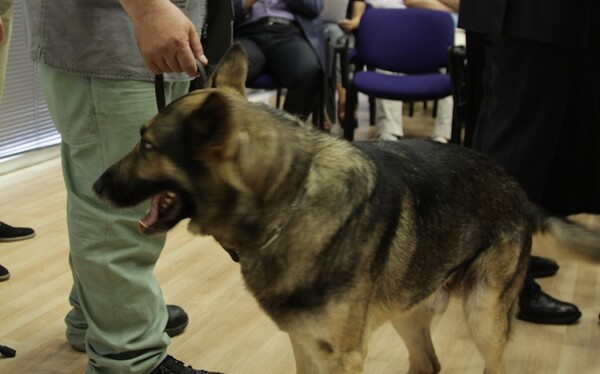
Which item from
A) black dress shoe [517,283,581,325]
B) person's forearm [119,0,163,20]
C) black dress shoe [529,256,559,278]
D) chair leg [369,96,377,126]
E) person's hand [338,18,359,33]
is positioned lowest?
chair leg [369,96,377,126]

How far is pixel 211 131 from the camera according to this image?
1599 mm

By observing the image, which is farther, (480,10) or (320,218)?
(480,10)

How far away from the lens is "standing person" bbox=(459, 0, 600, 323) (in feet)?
8.87

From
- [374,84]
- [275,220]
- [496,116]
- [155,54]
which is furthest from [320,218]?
[374,84]

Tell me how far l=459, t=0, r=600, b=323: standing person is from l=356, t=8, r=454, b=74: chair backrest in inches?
98.9

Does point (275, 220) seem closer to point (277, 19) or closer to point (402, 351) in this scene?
point (402, 351)

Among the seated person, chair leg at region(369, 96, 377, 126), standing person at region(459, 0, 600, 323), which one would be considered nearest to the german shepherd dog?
standing person at region(459, 0, 600, 323)

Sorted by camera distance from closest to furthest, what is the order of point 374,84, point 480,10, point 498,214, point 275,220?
1. point 275,220
2. point 498,214
3. point 480,10
4. point 374,84

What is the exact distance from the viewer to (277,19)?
213 inches

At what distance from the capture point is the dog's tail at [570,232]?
2228mm

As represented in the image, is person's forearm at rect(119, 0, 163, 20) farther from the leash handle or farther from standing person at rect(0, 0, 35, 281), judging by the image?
standing person at rect(0, 0, 35, 281)

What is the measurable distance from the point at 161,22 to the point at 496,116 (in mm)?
1544

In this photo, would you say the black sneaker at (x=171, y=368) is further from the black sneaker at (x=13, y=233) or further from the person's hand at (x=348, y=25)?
the person's hand at (x=348, y=25)

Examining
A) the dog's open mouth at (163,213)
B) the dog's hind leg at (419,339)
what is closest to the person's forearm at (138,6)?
the dog's open mouth at (163,213)
